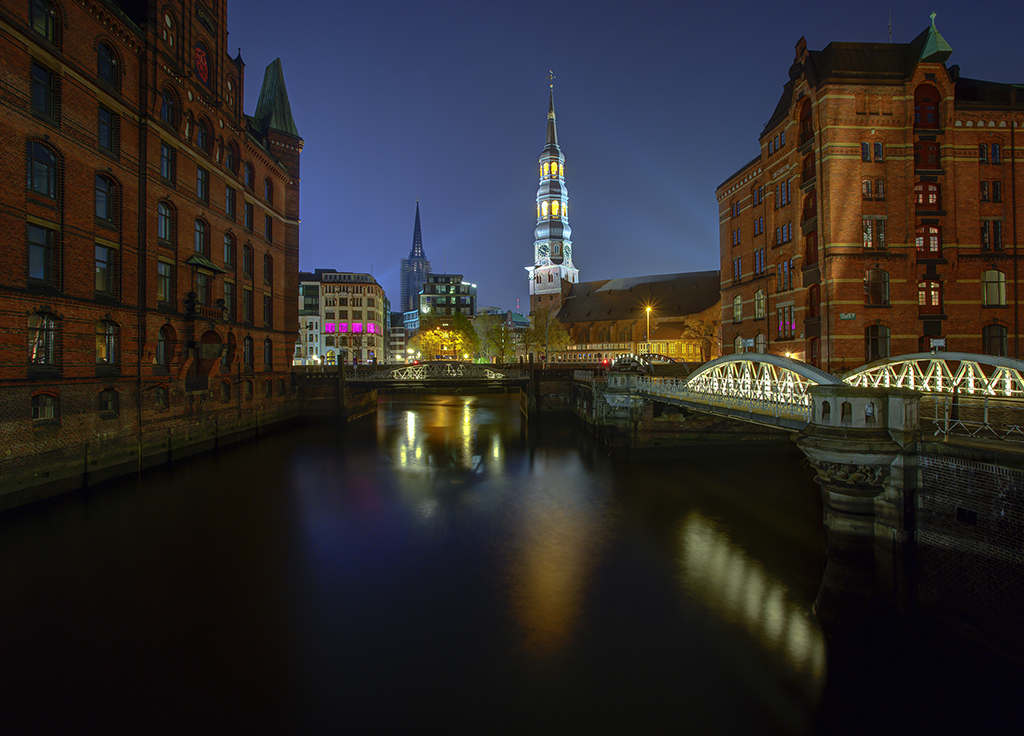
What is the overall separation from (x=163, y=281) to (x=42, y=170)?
25.1 feet

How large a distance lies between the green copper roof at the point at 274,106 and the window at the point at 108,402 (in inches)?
1092

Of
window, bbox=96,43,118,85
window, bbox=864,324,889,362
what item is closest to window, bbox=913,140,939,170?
window, bbox=864,324,889,362

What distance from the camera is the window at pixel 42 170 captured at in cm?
1803

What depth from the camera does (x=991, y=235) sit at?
28.3m

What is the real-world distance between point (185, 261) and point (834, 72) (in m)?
36.8

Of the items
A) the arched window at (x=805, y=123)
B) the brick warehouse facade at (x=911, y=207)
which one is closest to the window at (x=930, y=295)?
the brick warehouse facade at (x=911, y=207)

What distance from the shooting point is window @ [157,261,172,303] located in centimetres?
2517

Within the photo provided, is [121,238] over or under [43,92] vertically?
under

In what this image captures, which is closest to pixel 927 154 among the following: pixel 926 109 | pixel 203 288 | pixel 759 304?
pixel 926 109

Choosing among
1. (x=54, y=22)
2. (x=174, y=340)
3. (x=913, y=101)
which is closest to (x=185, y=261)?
(x=174, y=340)

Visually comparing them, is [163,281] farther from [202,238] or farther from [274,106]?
[274,106]

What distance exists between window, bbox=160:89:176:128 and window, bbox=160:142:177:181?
122cm

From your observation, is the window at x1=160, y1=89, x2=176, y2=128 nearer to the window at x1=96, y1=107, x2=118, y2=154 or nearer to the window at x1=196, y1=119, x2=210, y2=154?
the window at x1=196, y1=119, x2=210, y2=154

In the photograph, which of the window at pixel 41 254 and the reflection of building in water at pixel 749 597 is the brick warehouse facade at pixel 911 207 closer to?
the reflection of building in water at pixel 749 597
